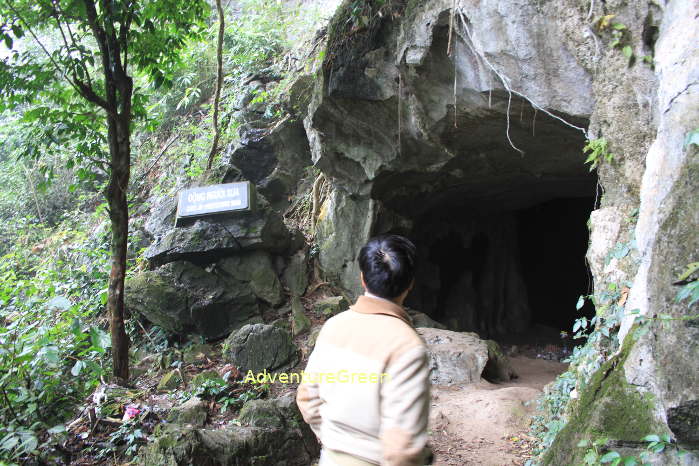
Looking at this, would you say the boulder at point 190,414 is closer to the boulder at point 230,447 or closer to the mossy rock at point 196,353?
the boulder at point 230,447

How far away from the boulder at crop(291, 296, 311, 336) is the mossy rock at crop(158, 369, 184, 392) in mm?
1569

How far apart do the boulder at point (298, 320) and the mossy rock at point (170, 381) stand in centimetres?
157

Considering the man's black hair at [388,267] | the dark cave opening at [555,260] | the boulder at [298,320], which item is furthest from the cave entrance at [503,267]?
the man's black hair at [388,267]

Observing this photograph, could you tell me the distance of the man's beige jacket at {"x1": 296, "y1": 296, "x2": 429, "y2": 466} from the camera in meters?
1.40

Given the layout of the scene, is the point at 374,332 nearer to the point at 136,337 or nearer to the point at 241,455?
the point at 241,455

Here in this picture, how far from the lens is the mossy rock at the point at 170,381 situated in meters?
5.09

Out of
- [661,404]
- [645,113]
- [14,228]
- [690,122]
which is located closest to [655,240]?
[690,122]

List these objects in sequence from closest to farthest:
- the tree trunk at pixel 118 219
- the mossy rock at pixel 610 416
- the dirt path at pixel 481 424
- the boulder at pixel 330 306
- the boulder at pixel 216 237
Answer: the mossy rock at pixel 610 416 < the dirt path at pixel 481 424 < the tree trunk at pixel 118 219 < the boulder at pixel 216 237 < the boulder at pixel 330 306

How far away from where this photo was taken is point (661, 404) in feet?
7.15

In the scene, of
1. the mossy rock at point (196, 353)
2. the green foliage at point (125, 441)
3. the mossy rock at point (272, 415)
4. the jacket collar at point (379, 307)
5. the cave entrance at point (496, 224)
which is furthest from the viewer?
the cave entrance at point (496, 224)

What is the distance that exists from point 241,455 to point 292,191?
650 centimetres

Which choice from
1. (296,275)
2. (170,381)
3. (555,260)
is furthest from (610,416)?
(555,260)

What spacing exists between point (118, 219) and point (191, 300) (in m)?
2.10

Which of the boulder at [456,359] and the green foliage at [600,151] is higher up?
the green foliage at [600,151]
